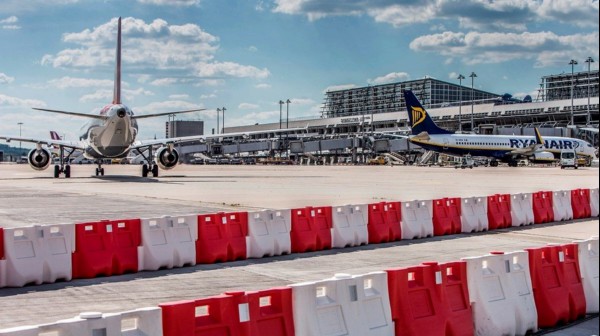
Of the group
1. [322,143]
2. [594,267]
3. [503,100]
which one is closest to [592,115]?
[503,100]

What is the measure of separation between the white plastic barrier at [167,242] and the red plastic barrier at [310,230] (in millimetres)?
2237

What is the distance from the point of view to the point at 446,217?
1714 centimetres

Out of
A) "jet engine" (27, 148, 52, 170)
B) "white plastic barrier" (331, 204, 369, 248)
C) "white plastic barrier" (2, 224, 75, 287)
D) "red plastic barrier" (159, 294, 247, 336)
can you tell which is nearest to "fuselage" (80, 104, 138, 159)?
"jet engine" (27, 148, 52, 170)

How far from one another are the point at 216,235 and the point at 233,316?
7110 mm

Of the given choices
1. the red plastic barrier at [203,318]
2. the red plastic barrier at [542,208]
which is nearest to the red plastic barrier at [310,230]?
the red plastic barrier at [542,208]

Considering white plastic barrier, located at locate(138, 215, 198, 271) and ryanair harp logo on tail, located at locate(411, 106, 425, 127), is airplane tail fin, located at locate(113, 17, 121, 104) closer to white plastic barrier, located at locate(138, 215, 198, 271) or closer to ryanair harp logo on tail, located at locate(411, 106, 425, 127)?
ryanair harp logo on tail, located at locate(411, 106, 425, 127)

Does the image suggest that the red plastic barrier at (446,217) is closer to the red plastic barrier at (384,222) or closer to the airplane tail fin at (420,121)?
the red plastic barrier at (384,222)

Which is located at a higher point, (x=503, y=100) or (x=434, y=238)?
(x=503, y=100)

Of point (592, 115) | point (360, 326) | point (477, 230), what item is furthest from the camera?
point (592, 115)

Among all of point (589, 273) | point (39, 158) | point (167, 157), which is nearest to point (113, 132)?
point (167, 157)

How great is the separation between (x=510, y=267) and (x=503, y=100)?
13576 cm

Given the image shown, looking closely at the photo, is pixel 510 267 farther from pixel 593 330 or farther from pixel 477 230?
pixel 477 230

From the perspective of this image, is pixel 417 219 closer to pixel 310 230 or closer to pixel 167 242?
pixel 310 230

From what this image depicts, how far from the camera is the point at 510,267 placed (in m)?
8.44
